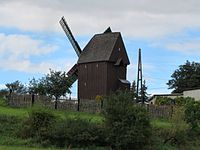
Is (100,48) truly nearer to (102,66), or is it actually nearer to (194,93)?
(102,66)

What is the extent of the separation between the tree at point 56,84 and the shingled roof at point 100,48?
9.55m

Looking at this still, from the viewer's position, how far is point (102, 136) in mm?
39219

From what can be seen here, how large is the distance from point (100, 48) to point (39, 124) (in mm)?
48142

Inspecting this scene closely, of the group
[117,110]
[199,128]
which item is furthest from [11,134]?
[199,128]

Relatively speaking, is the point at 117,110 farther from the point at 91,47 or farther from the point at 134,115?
the point at 91,47

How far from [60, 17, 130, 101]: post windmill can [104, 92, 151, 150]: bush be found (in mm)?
42379

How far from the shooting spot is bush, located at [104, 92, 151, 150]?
125 feet

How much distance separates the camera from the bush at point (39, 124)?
37.8 meters

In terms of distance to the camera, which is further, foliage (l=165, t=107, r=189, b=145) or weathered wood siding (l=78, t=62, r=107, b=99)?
weathered wood siding (l=78, t=62, r=107, b=99)

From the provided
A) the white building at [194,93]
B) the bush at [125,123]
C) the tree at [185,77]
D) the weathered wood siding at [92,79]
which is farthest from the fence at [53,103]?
the tree at [185,77]

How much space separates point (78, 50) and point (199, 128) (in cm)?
4604

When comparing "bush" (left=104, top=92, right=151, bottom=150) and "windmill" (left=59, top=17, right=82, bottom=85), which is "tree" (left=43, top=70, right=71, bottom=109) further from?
"bush" (left=104, top=92, right=151, bottom=150)

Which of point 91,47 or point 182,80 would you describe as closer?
point 91,47

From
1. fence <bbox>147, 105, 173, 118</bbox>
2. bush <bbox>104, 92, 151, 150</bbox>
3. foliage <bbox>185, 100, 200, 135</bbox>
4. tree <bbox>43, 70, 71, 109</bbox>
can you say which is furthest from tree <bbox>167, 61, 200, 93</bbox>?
bush <bbox>104, 92, 151, 150</bbox>
